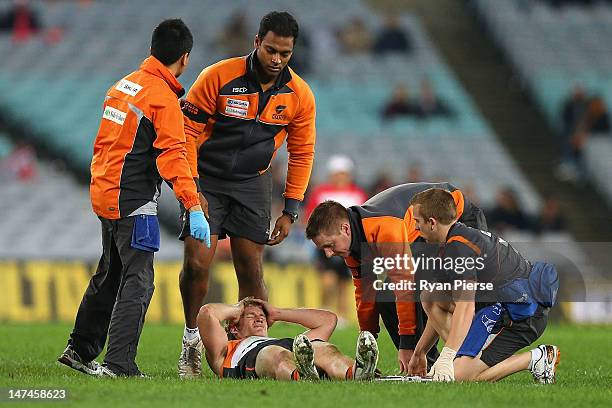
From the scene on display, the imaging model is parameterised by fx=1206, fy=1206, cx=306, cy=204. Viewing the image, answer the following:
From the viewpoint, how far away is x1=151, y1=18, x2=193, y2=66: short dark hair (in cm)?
805

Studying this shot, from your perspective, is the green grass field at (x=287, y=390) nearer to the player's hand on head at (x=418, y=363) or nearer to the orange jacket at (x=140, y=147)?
the player's hand on head at (x=418, y=363)

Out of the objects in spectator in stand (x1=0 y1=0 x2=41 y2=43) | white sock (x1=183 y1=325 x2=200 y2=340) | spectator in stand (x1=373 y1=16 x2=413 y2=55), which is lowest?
white sock (x1=183 y1=325 x2=200 y2=340)

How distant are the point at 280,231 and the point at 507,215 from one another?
9.76m

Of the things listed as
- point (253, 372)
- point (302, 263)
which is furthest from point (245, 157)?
point (302, 263)

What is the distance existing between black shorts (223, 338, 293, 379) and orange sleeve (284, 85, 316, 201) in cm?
168

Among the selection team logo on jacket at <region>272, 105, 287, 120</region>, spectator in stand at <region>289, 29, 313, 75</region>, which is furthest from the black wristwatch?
spectator in stand at <region>289, 29, 313, 75</region>

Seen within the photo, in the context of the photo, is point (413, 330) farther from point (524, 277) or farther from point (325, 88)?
point (325, 88)

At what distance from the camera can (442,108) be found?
2300cm

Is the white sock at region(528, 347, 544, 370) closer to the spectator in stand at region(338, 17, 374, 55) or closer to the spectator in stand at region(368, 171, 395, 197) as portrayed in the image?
the spectator in stand at region(368, 171, 395, 197)

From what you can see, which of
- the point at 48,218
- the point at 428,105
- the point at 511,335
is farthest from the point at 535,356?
the point at 428,105

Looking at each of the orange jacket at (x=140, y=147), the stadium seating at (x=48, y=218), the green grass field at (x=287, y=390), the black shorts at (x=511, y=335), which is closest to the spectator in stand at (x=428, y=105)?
the stadium seating at (x=48, y=218)

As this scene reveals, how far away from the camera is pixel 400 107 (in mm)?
22562

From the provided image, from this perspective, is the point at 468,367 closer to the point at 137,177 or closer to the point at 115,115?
the point at 137,177

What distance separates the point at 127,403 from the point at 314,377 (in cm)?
164
